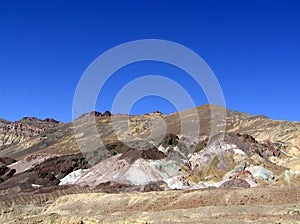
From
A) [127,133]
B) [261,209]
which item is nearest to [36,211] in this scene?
[261,209]

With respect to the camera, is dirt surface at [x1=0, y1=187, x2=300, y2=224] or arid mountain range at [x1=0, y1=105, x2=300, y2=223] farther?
arid mountain range at [x1=0, y1=105, x2=300, y2=223]

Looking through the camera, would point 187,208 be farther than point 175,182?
No

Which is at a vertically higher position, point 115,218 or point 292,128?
point 292,128

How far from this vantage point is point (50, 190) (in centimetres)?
8031

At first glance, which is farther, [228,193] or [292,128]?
[292,128]

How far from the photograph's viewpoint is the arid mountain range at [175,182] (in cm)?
3869

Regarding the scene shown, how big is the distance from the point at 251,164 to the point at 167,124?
98390 mm

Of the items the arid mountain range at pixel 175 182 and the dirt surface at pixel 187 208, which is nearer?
the dirt surface at pixel 187 208

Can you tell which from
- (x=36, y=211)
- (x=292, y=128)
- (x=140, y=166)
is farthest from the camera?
(x=292, y=128)

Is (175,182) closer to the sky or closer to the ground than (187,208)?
closer to the sky

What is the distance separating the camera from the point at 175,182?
72.6 m

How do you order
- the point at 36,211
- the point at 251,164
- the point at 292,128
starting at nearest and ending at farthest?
the point at 36,211 → the point at 251,164 → the point at 292,128

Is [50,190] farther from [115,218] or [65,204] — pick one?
[115,218]

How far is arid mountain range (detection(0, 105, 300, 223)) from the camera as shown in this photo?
3869 centimetres
